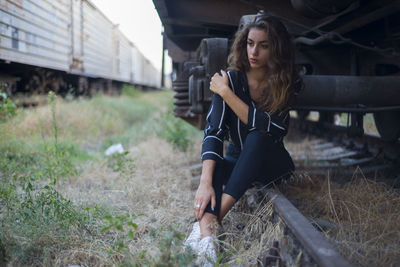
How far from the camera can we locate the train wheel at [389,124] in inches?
121

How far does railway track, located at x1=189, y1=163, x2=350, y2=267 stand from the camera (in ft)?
3.79

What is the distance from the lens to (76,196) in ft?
8.68

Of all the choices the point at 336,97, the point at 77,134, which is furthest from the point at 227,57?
the point at 77,134

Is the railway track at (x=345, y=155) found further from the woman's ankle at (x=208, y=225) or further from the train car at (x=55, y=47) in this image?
the train car at (x=55, y=47)

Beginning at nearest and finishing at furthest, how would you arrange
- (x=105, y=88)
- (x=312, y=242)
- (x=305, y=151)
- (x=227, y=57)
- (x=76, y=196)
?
(x=312, y=242), (x=227, y=57), (x=76, y=196), (x=305, y=151), (x=105, y=88)

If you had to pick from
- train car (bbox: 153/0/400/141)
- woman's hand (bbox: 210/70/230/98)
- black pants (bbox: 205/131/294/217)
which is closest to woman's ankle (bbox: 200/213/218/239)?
black pants (bbox: 205/131/294/217)

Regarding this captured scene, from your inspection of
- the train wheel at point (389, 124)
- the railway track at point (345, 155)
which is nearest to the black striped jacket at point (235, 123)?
the railway track at point (345, 155)

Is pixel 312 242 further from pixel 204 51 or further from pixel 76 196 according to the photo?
pixel 76 196

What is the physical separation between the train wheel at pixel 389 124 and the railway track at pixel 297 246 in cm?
189

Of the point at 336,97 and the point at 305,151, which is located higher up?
the point at 336,97

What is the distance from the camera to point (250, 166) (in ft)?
6.18

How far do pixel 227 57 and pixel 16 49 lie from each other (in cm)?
236

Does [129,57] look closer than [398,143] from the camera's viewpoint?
No

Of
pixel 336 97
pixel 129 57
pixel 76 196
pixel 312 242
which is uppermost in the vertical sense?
pixel 129 57
